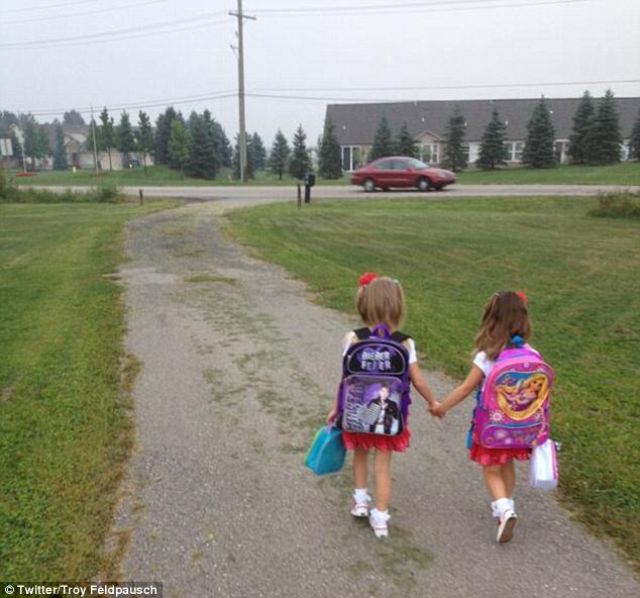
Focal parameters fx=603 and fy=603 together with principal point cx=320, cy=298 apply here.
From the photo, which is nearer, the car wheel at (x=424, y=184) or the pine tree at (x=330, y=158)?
the car wheel at (x=424, y=184)

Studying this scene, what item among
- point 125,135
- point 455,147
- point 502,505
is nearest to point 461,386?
point 502,505

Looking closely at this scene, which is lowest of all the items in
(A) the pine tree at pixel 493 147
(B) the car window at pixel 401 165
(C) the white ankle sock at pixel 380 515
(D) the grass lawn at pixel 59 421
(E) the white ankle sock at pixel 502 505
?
(D) the grass lawn at pixel 59 421

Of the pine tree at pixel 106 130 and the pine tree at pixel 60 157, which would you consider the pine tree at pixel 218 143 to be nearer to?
the pine tree at pixel 106 130

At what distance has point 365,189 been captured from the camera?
2698 centimetres

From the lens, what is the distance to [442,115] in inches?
2672

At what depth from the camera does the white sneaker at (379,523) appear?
2980 mm

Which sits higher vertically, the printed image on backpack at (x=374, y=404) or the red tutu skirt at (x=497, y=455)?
the printed image on backpack at (x=374, y=404)

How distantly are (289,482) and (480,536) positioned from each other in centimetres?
108

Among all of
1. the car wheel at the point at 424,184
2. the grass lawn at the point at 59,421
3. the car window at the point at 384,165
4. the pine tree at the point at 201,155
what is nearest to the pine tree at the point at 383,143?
the pine tree at the point at 201,155

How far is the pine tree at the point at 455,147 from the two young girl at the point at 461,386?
49917mm

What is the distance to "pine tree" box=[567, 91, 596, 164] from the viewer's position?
46406 millimetres

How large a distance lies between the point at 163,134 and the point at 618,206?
73.1 m

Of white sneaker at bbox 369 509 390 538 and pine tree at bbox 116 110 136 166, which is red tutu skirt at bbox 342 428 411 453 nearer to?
white sneaker at bbox 369 509 390 538

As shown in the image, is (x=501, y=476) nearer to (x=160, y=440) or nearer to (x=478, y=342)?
(x=478, y=342)
